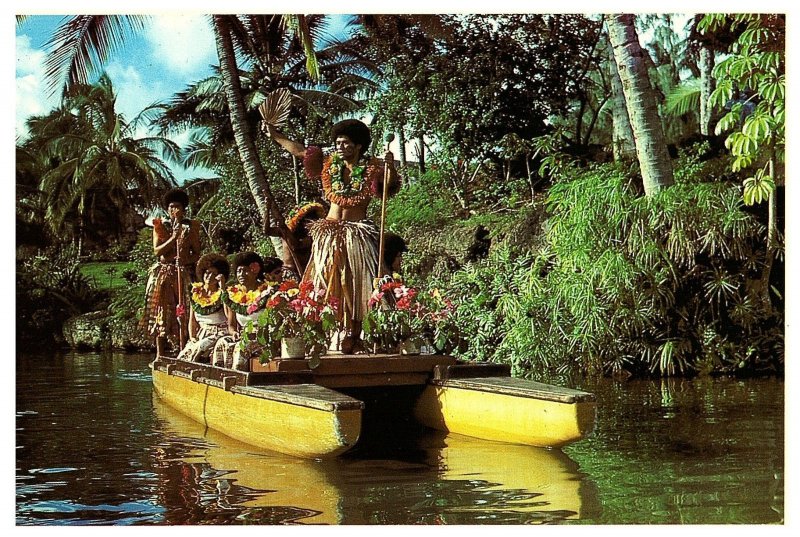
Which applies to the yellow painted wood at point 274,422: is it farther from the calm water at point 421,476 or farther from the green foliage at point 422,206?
the green foliage at point 422,206

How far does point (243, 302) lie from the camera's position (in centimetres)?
729

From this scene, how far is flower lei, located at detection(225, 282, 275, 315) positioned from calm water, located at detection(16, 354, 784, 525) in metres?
0.78

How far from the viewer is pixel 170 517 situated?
5.03m

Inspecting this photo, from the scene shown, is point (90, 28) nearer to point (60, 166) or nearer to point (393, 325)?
point (393, 325)

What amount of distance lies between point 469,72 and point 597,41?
5.23ft

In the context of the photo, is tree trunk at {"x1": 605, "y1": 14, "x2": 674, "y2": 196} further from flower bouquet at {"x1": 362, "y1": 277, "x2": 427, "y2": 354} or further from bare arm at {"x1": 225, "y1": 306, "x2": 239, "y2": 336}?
bare arm at {"x1": 225, "y1": 306, "x2": 239, "y2": 336}

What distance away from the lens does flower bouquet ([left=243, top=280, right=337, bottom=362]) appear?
6762mm

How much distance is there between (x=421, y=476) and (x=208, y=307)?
2.61 metres

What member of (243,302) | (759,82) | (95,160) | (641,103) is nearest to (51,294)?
(95,160)

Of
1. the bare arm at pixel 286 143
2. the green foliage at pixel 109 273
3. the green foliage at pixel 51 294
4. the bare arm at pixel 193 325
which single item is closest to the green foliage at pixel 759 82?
the bare arm at pixel 286 143

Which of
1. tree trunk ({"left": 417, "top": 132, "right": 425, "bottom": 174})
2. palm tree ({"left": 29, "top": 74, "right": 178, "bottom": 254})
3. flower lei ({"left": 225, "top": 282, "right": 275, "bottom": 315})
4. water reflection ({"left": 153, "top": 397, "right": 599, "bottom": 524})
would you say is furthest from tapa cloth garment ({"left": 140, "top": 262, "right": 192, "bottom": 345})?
tree trunk ({"left": 417, "top": 132, "right": 425, "bottom": 174})

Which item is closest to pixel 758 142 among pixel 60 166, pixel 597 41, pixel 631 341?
pixel 631 341

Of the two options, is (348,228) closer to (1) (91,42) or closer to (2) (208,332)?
(2) (208,332)

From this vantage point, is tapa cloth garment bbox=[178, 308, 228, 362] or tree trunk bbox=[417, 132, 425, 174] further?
tree trunk bbox=[417, 132, 425, 174]
